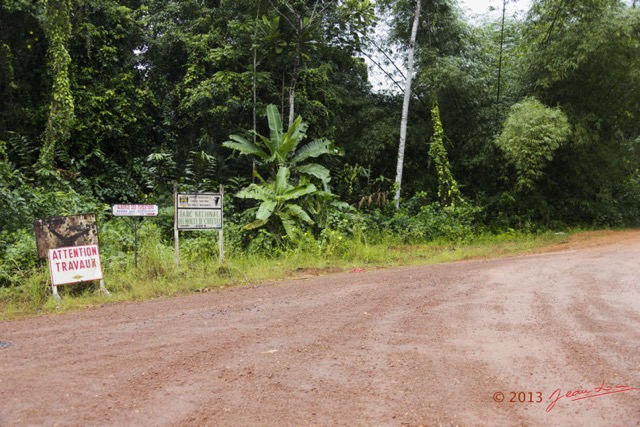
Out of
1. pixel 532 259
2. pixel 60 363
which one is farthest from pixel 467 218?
pixel 60 363

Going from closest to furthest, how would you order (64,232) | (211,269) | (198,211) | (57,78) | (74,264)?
(74,264) → (64,232) → (211,269) → (198,211) → (57,78)

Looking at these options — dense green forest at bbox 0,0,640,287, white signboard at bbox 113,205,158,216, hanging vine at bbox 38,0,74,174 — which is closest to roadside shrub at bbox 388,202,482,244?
dense green forest at bbox 0,0,640,287

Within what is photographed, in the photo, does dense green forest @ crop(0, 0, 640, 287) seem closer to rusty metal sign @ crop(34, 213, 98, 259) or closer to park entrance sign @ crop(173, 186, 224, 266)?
park entrance sign @ crop(173, 186, 224, 266)

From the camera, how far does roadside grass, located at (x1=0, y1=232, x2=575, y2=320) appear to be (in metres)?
7.54

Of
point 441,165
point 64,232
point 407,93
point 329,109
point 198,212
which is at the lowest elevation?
point 64,232

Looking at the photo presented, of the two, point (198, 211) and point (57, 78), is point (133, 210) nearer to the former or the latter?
point (198, 211)

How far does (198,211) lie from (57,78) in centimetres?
654

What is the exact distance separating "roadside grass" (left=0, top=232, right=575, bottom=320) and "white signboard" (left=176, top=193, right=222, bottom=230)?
2.24ft

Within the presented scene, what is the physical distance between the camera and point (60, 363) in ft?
14.6

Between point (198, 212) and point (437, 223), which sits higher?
point (198, 212)

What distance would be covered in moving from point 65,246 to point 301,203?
581cm

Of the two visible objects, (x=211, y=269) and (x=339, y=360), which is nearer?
(x=339, y=360)

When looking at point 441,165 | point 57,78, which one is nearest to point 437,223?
point 441,165

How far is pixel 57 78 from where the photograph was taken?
1278cm
